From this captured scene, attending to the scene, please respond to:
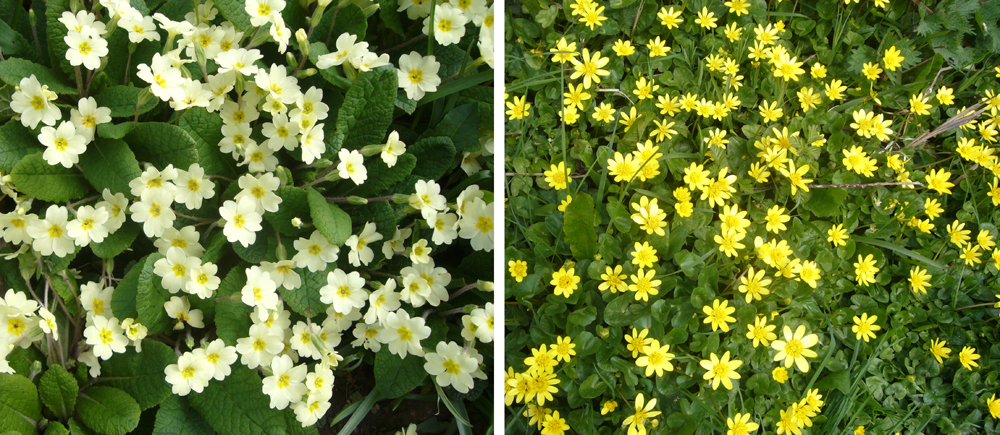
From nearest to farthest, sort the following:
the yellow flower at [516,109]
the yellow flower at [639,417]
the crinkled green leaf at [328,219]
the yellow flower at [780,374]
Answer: the crinkled green leaf at [328,219], the yellow flower at [639,417], the yellow flower at [780,374], the yellow flower at [516,109]

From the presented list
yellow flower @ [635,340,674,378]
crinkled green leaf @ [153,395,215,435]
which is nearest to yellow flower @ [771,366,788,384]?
yellow flower @ [635,340,674,378]

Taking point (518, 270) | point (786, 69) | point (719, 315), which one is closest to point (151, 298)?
point (518, 270)

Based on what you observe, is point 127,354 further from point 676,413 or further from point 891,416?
point 891,416

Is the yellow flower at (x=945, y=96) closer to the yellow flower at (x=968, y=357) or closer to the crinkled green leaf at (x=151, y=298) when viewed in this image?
the yellow flower at (x=968, y=357)

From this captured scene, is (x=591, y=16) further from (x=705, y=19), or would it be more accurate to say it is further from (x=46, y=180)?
(x=46, y=180)

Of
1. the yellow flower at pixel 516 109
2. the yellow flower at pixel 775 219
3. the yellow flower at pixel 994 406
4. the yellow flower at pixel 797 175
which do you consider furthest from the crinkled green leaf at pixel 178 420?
the yellow flower at pixel 994 406
